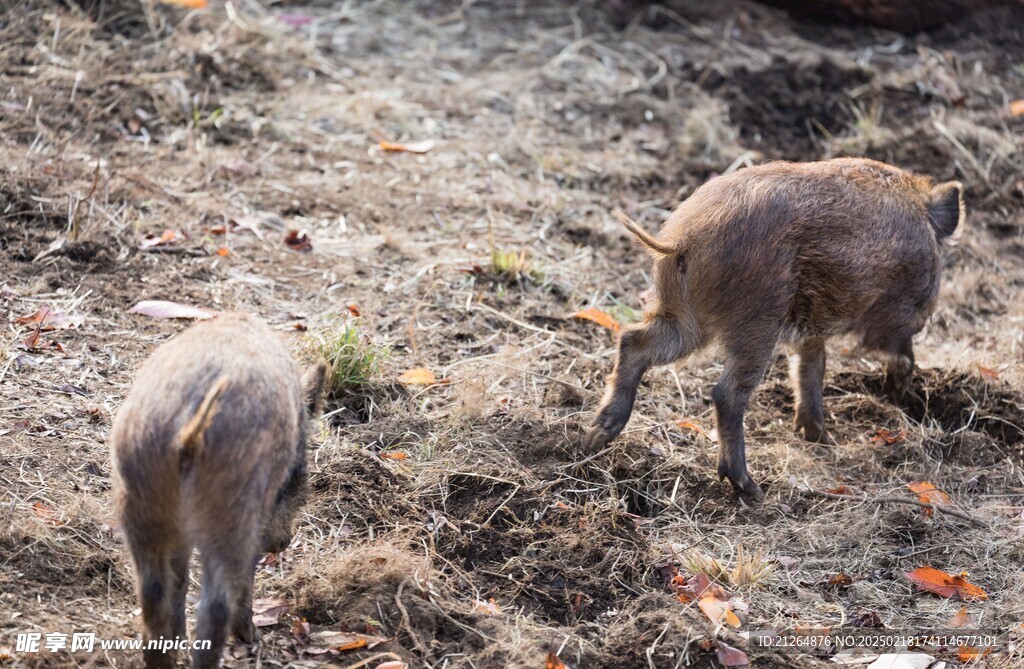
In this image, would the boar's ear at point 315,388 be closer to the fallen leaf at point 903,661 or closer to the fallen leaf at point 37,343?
the fallen leaf at point 37,343

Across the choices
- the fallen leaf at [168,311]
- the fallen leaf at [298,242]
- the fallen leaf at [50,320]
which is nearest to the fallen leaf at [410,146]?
the fallen leaf at [298,242]

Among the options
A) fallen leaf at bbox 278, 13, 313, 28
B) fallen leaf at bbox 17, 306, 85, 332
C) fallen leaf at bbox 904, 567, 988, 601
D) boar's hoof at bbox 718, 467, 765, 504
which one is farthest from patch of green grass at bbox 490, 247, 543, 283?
fallen leaf at bbox 278, 13, 313, 28

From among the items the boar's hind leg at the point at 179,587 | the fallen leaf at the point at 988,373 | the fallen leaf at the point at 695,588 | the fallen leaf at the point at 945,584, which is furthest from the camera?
the fallen leaf at the point at 988,373

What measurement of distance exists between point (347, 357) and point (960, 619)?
2526 millimetres

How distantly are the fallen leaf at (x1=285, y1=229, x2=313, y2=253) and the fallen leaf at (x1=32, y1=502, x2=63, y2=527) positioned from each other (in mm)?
2361

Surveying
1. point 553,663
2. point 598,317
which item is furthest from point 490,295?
point 553,663

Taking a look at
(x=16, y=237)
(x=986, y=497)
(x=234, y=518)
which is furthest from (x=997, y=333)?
(x=16, y=237)

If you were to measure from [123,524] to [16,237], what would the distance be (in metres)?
2.84

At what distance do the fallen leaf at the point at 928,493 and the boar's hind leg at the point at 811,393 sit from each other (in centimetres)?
46

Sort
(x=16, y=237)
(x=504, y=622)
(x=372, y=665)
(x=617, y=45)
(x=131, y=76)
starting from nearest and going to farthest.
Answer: (x=372, y=665)
(x=504, y=622)
(x=16, y=237)
(x=131, y=76)
(x=617, y=45)

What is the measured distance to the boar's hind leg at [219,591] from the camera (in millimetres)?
2791

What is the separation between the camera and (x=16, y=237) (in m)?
5.22

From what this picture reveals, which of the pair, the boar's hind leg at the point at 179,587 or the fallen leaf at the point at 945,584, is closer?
the boar's hind leg at the point at 179,587

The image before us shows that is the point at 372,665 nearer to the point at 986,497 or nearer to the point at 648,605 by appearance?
the point at 648,605
